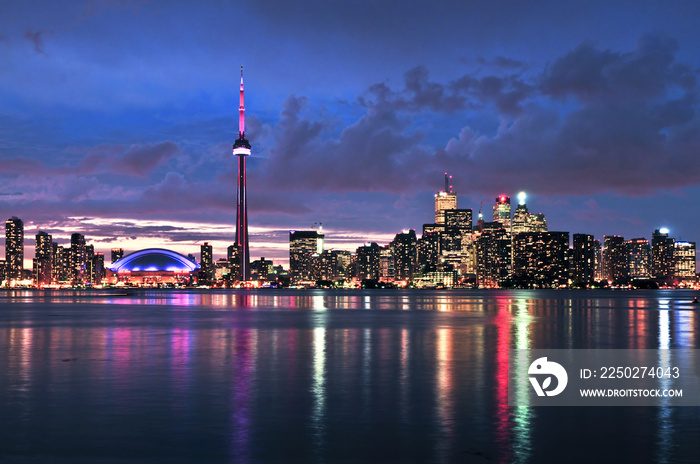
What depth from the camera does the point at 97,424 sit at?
20.6 m

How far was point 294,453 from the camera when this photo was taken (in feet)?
55.4

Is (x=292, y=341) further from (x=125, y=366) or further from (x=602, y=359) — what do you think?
(x=602, y=359)

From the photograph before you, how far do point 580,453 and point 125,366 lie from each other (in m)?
24.9

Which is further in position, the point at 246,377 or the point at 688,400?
the point at 246,377

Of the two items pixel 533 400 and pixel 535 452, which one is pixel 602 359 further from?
pixel 535 452

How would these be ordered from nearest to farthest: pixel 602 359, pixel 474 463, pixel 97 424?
1. pixel 474 463
2. pixel 97 424
3. pixel 602 359

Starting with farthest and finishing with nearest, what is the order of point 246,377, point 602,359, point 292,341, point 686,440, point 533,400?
1. point 292,341
2. point 602,359
3. point 246,377
4. point 533,400
5. point 686,440

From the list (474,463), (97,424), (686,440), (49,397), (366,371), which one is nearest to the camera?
(474,463)

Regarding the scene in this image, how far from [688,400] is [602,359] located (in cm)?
1280

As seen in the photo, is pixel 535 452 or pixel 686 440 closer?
pixel 535 452

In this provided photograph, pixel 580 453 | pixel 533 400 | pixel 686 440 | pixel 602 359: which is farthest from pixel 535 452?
pixel 602 359

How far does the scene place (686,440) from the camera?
1817 centimetres

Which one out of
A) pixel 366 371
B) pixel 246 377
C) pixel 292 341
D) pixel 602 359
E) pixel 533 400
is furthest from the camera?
pixel 292 341

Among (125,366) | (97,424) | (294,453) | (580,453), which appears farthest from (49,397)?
(580,453)
